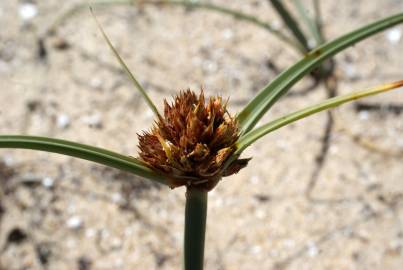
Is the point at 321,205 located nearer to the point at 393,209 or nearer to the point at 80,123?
the point at 393,209

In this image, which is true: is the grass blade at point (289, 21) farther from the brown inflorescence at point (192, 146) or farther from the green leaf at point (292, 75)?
the brown inflorescence at point (192, 146)

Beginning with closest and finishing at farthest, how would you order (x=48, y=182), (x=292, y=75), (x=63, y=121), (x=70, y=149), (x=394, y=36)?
(x=70, y=149) → (x=292, y=75) → (x=48, y=182) → (x=63, y=121) → (x=394, y=36)

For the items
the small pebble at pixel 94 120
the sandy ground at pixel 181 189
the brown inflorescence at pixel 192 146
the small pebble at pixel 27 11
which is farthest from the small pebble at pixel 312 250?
the small pebble at pixel 27 11

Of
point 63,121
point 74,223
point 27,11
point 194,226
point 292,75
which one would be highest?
point 27,11

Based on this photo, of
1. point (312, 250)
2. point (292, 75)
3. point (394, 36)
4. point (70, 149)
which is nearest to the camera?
point (70, 149)

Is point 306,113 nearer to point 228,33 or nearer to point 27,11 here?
point 228,33

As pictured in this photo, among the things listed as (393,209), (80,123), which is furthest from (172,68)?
(393,209)

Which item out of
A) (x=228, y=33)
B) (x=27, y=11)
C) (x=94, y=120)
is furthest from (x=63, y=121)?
(x=228, y=33)
